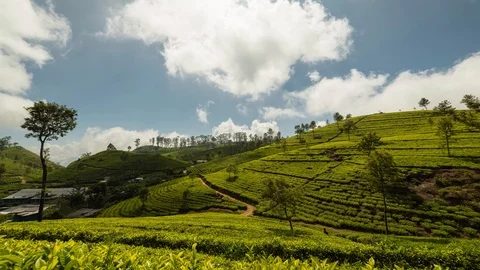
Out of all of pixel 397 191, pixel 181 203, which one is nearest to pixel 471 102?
pixel 397 191

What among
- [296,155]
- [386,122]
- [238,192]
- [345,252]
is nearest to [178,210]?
[238,192]

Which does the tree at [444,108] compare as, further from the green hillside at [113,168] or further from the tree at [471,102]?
the green hillside at [113,168]

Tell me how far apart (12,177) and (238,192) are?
182476 mm

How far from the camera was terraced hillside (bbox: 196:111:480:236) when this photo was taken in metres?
40.7

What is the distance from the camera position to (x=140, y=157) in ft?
651

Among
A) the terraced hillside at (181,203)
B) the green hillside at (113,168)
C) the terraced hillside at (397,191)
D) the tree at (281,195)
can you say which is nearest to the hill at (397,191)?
the terraced hillside at (397,191)

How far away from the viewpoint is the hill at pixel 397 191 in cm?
4072

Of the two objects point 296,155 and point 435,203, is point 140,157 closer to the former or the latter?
point 296,155

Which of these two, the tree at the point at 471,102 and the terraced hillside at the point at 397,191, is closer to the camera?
the terraced hillside at the point at 397,191

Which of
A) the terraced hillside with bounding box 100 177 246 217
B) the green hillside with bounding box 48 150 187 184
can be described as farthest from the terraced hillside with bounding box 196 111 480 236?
the green hillside with bounding box 48 150 187 184

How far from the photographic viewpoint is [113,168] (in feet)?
591

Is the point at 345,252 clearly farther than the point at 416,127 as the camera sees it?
No

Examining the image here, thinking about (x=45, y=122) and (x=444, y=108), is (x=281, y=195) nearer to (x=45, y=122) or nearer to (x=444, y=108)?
(x=45, y=122)

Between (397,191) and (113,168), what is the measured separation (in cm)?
17700
